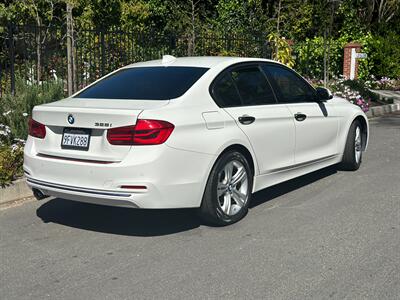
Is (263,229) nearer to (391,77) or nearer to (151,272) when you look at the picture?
(151,272)

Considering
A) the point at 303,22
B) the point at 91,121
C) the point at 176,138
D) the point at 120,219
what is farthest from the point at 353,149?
the point at 303,22

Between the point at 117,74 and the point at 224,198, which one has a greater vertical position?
the point at 117,74

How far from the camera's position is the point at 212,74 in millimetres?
5398

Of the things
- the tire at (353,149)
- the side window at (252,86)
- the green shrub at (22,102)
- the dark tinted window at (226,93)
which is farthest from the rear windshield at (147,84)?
the tire at (353,149)

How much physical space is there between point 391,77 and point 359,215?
18.4 meters

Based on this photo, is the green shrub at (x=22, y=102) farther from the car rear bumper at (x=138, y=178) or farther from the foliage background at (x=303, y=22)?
the foliage background at (x=303, y=22)

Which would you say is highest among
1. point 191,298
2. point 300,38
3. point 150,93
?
point 300,38

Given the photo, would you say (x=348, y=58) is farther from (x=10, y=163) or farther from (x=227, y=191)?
(x=227, y=191)

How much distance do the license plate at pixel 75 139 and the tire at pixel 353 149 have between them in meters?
3.83

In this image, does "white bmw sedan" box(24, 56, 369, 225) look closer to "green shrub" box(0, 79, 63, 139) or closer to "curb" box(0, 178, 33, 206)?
"curb" box(0, 178, 33, 206)

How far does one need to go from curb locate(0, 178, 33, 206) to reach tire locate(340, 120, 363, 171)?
395 centimetres

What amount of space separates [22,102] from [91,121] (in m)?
3.97

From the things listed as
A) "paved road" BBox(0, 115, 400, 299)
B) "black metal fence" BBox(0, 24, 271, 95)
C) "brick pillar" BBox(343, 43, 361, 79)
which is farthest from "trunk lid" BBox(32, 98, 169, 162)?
"brick pillar" BBox(343, 43, 361, 79)

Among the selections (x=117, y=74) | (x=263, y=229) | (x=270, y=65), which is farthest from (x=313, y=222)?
(x=117, y=74)
